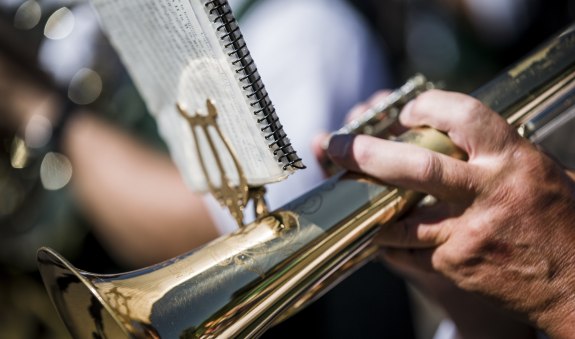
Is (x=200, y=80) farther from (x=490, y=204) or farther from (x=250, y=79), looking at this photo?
(x=490, y=204)

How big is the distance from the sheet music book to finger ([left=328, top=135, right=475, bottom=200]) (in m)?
0.15

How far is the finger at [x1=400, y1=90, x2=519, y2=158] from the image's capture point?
33.8 inches

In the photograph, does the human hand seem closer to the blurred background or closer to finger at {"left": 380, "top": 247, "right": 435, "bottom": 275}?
finger at {"left": 380, "top": 247, "right": 435, "bottom": 275}

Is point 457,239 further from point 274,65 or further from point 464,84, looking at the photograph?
point 464,84

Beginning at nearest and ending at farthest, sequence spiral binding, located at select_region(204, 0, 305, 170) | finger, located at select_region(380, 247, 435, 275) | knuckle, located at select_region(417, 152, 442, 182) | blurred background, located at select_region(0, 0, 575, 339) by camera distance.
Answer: spiral binding, located at select_region(204, 0, 305, 170)
knuckle, located at select_region(417, 152, 442, 182)
finger, located at select_region(380, 247, 435, 275)
blurred background, located at select_region(0, 0, 575, 339)

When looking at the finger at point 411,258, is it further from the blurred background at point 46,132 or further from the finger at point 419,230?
the blurred background at point 46,132

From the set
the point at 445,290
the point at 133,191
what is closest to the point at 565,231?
the point at 445,290

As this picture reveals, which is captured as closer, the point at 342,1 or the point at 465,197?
the point at 465,197

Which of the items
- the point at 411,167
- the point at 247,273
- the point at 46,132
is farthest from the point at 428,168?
the point at 46,132

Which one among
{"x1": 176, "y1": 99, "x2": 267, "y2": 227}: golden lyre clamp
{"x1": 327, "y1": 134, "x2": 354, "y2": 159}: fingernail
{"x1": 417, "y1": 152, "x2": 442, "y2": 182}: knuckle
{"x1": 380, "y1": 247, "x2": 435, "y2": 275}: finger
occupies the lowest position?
{"x1": 380, "y1": 247, "x2": 435, "y2": 275}: finger

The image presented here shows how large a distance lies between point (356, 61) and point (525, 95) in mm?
724

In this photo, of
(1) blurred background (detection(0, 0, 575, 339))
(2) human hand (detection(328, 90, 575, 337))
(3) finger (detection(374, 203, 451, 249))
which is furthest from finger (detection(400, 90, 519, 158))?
(1) blurred background (detection(0, 0, 575, 339))

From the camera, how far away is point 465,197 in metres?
0.87

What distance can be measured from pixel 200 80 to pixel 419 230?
0.39 m
